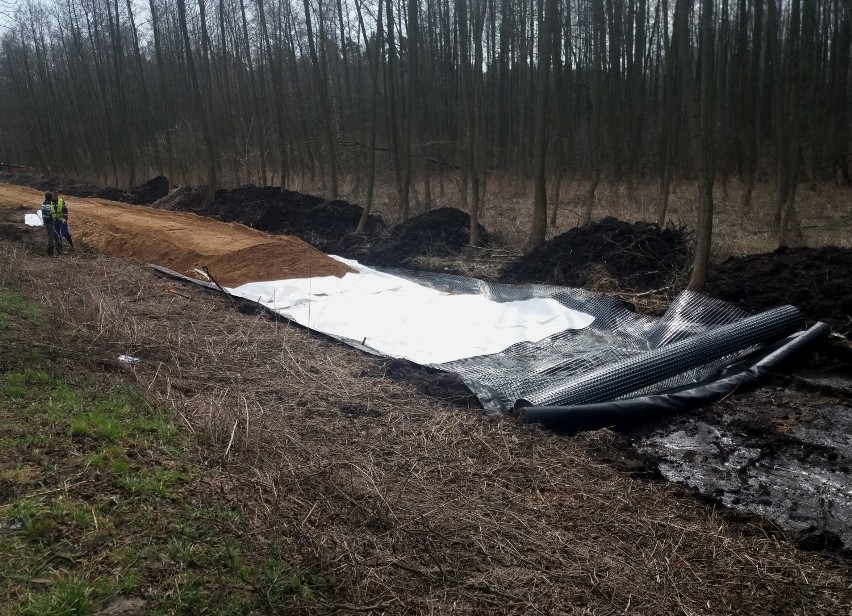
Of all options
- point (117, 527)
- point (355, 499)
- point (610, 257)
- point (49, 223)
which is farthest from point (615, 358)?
point (49, 223)

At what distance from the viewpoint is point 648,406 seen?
6449 millimetres

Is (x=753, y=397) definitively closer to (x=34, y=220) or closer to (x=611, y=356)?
(x=611, y=356)

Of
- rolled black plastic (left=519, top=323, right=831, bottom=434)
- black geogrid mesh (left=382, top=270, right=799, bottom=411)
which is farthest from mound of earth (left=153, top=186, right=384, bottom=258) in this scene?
rolled black plastic (left=519, top=323, right=831, bottom=434)

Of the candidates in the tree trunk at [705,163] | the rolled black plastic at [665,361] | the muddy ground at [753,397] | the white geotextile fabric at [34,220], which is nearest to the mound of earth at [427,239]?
the muddy ground at [753,397]

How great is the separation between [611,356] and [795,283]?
346 cm

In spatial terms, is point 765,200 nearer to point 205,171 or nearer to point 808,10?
point 808,10

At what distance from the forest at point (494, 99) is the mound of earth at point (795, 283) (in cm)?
302

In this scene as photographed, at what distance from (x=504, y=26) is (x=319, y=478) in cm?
2478

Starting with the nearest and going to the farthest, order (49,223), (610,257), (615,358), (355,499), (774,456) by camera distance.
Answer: (355,499), (774,456), (615,358), (610,257), (49,223)

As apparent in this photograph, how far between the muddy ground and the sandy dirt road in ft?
7.48

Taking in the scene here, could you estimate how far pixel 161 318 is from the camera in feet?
30.8

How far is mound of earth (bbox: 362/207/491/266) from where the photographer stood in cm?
1490

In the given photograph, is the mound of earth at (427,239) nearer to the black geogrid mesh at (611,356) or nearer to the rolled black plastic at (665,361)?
the black geogrid mesh at (611,356)

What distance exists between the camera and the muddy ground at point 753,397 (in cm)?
513
